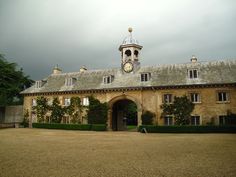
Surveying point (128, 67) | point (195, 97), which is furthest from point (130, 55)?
point (195, 97)

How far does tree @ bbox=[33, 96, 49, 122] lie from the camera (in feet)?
125

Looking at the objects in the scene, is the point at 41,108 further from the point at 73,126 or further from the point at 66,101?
the point at 73,126

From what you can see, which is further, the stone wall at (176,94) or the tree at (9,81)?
the tree at (9,81)

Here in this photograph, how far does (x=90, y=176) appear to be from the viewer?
7559 mm

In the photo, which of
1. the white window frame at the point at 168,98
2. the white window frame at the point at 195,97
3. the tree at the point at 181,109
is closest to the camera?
the tree at the point at 181,109

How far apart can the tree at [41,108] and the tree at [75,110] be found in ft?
14.6

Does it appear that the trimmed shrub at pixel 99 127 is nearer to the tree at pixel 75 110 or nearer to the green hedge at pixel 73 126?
the green hedge at pixel 73 126

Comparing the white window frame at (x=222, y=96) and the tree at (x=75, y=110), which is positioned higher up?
the white window frame at (x=222, y=96)

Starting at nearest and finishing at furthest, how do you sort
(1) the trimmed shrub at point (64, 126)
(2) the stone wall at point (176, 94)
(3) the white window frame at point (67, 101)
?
1. (2) the stone wall at point (176, 94)
2. (1) the trimmed shrub at point (64, 126)
3. (3) the white window frame at point (67, 101)

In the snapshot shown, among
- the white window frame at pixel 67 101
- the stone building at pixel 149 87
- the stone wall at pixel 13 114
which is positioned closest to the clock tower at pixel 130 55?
the stone building at pixel 149 87

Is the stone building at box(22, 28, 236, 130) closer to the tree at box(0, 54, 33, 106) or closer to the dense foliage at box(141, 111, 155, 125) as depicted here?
the dense foliage at box(141, 111, 155, 125)

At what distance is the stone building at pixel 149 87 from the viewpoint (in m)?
29.5

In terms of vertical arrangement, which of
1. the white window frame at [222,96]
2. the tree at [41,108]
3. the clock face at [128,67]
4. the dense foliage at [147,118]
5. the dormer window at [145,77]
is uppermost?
the clock face at [128,67]

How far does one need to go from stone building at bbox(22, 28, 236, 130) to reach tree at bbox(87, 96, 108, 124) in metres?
0.90
